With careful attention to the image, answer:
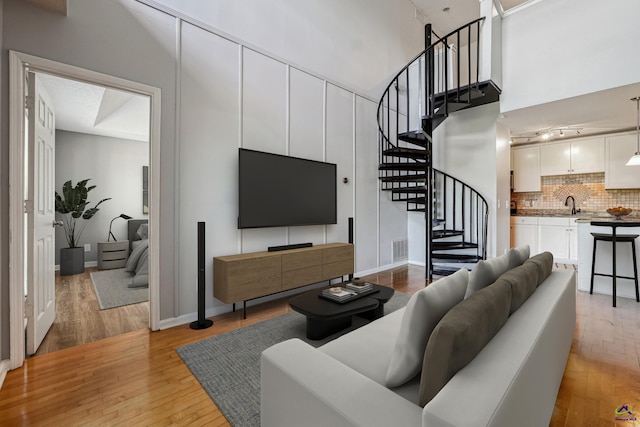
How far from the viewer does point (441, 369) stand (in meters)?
0.92

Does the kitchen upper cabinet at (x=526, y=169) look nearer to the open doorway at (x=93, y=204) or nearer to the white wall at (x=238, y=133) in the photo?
the white wall at (x=238, y=133)

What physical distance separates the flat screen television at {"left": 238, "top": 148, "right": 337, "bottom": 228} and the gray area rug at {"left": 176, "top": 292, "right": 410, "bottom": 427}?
112 centimetres

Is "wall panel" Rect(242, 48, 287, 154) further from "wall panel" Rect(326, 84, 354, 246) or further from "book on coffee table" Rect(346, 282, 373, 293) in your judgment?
"book on coffee table" Rect(346, 282, 373, 293)

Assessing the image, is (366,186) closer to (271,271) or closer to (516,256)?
(271,271)

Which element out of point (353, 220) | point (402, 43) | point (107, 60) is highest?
point (402, 43)

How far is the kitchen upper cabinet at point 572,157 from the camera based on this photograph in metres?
5.57

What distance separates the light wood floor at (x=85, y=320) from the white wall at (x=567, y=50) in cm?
534

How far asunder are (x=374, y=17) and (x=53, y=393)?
6.12m

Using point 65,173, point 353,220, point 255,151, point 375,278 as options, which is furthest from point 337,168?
point 65,173

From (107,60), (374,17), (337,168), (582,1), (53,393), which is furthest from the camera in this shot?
(374,17)

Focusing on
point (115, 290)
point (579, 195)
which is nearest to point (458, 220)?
point (579, 195)

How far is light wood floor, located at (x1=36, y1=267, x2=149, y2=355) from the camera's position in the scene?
2.52 meters

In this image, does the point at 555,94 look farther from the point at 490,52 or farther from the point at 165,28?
the point at 165,28

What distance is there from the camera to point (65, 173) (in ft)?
17.9
